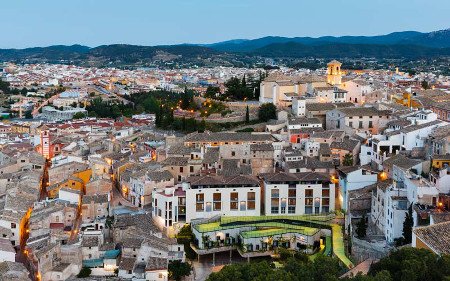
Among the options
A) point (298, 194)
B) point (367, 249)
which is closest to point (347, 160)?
point (298, 194)

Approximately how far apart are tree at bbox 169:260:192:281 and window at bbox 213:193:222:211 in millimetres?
2643

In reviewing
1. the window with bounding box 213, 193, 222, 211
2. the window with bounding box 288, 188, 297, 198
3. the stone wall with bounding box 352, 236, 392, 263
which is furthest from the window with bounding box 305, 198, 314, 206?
the stone wall with bounding box 352, 236, 392, 263

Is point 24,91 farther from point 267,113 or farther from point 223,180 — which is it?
point 223,180

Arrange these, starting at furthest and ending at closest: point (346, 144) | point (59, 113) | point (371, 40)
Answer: point (371, 40) → point (59, 113) → point (346, 144)

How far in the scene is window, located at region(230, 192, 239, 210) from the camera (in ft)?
50.3

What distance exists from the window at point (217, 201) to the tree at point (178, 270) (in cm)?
264

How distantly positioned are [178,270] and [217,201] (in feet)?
9.91

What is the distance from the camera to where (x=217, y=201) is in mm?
15320

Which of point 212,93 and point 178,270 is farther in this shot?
point 212,93

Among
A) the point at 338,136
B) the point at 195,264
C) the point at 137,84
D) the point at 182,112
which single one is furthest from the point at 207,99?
the point at 137,84

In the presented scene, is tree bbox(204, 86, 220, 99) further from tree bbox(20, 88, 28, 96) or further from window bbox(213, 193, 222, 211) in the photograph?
tree bbox(20, 88, 28, 96)

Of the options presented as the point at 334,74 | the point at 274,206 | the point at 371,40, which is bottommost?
the point at 274,206

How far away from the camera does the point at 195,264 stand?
1410cm

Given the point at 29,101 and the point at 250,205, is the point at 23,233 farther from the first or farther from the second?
the point at 29,101
